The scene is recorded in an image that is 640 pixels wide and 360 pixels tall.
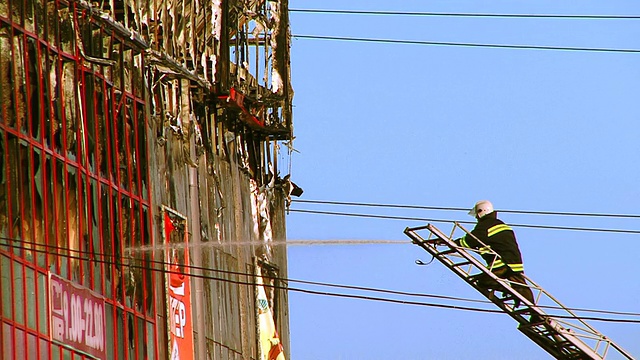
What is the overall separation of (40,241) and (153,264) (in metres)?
6.26

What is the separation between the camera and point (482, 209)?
27891mm

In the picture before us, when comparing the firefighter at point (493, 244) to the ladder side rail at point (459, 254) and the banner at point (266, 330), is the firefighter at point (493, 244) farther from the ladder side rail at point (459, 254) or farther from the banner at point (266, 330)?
the banner at point (266, 330)

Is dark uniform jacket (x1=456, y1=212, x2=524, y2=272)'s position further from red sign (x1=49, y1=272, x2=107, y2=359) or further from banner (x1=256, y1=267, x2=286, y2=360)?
banner (x1=256, y1=267, x2=286, y2=360)

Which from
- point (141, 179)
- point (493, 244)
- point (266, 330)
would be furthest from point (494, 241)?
point (266, 330)

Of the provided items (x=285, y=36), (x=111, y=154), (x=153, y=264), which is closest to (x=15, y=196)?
(x=111, y=154)

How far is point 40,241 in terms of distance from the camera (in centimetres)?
2478

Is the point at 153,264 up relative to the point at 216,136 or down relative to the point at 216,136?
down

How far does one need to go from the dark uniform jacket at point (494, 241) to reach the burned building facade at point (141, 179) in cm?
A: 631

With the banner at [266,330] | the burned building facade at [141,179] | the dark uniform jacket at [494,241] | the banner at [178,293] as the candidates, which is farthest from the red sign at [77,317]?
the banner at [266,330]

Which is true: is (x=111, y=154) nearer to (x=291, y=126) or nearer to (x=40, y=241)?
(x=40, y=241)

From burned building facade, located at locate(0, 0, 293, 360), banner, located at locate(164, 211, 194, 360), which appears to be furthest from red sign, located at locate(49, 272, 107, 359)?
banner, located at locate(164, 211, 194, 360)

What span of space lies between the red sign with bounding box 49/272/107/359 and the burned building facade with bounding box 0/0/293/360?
0.03 meters

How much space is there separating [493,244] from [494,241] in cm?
10

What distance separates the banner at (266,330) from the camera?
40219 mm
